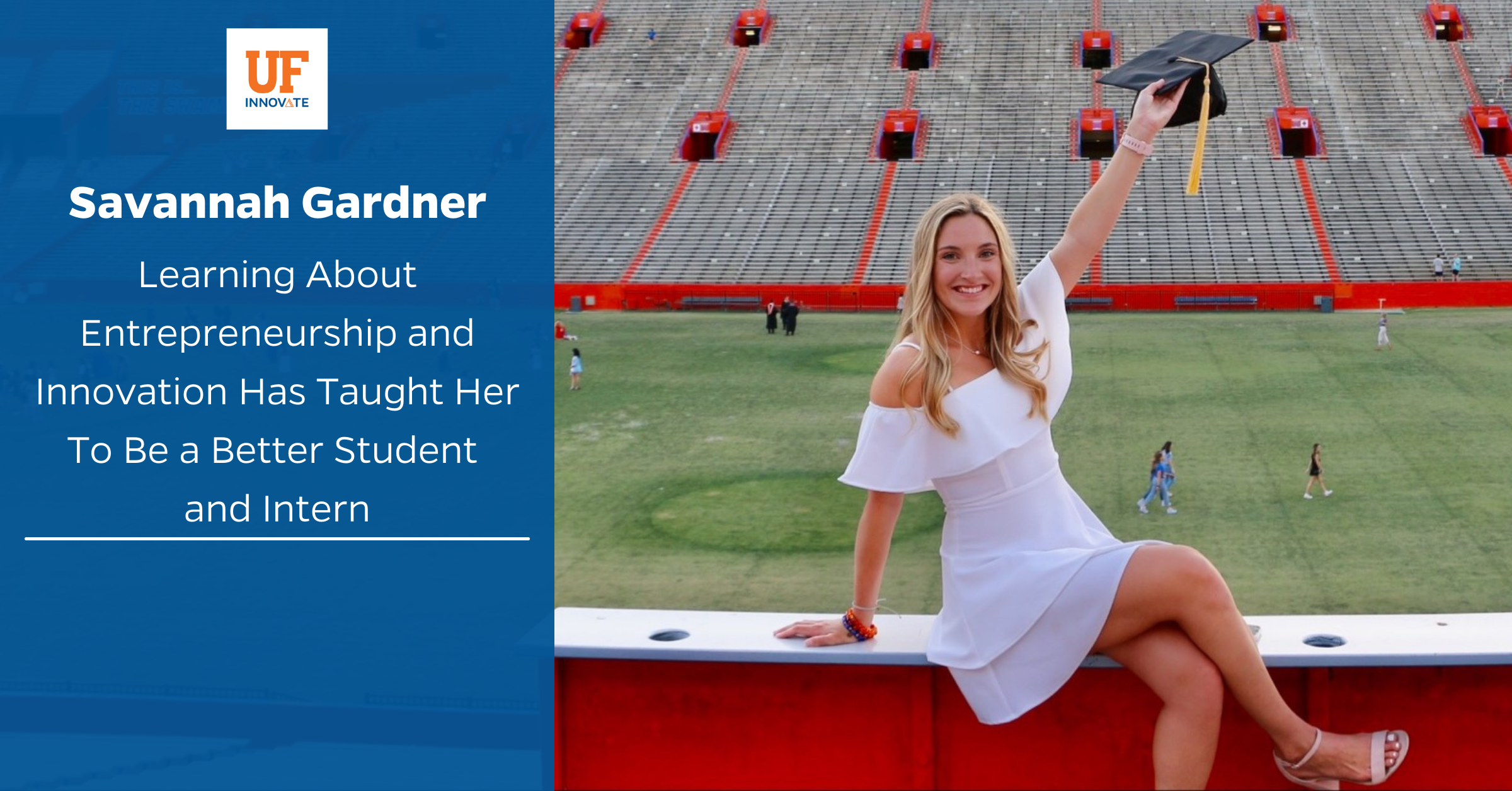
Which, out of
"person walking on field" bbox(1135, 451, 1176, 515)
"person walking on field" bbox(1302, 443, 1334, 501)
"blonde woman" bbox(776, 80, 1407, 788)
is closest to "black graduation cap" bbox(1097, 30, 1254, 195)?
"blonde woman" bbox(776, 80, 1407, 788)

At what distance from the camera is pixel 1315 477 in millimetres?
17703

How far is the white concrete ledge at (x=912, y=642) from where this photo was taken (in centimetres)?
416

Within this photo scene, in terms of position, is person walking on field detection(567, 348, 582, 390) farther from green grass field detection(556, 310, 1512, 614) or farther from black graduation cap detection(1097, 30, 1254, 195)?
black graduation cap detection(1097, 30, 1254, 195)

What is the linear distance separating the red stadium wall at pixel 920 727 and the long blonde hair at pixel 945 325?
2.74ft

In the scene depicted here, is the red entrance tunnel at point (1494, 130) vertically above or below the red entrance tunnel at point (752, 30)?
below

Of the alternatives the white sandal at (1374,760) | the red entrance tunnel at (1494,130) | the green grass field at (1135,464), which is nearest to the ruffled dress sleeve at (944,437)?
the white sandal at (1374,760)

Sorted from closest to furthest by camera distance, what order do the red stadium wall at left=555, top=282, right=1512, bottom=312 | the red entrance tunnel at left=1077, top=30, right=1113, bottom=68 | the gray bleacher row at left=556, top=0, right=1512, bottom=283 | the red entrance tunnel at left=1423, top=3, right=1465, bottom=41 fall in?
the red stadium wall at left=555, top=282, right=1512, bottom=312, the gray bleacher row at left=556, top=0, right=1512, bottom=283, the red entrance tunnel at left=1077, top=30, right=1113, bottom=68, the red entrance tunnel at left=1423, top=3, right=1465, bottom=41

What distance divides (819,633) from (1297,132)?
47.7m

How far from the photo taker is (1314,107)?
48.3 m
